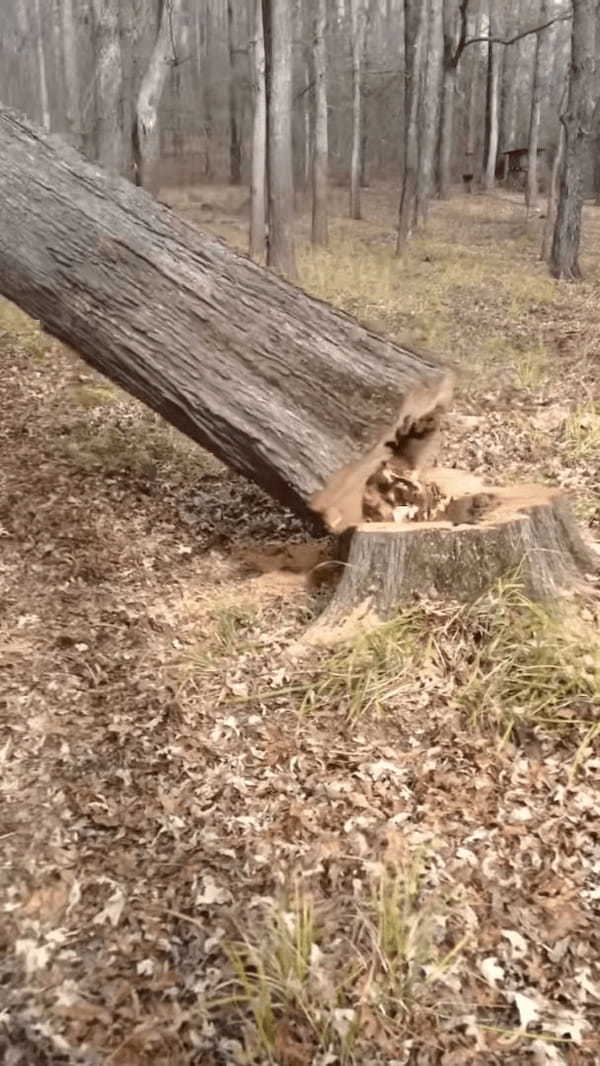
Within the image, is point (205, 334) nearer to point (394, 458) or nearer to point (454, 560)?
point (394, 458)

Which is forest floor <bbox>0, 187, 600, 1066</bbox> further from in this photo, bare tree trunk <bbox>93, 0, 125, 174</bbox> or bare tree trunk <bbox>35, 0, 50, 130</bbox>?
bare tree trunk <bbox>35, 0, 50, 130</bbox>

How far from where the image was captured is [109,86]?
12.3 m

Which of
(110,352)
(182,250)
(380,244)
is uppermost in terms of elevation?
(182,250)

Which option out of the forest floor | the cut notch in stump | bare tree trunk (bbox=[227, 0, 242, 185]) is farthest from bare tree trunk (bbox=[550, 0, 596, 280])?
bare tree trunk (bbox=[227, 0, 242, 185])

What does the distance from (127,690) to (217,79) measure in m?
36.8

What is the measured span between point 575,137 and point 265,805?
12486mm

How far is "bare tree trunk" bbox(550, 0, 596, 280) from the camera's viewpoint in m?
13.0

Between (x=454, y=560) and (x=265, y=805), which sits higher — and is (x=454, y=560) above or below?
above

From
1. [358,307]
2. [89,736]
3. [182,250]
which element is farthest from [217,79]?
[89,736]

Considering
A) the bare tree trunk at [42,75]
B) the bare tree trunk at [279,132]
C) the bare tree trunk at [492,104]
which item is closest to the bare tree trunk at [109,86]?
the bare tree trunk at [279,132]

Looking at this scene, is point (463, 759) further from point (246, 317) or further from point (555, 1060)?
point (246, 317)

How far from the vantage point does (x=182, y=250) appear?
4730 millimetres

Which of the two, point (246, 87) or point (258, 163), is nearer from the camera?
point (258, 163)

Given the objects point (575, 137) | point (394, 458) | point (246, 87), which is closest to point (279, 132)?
point (575, 137)
